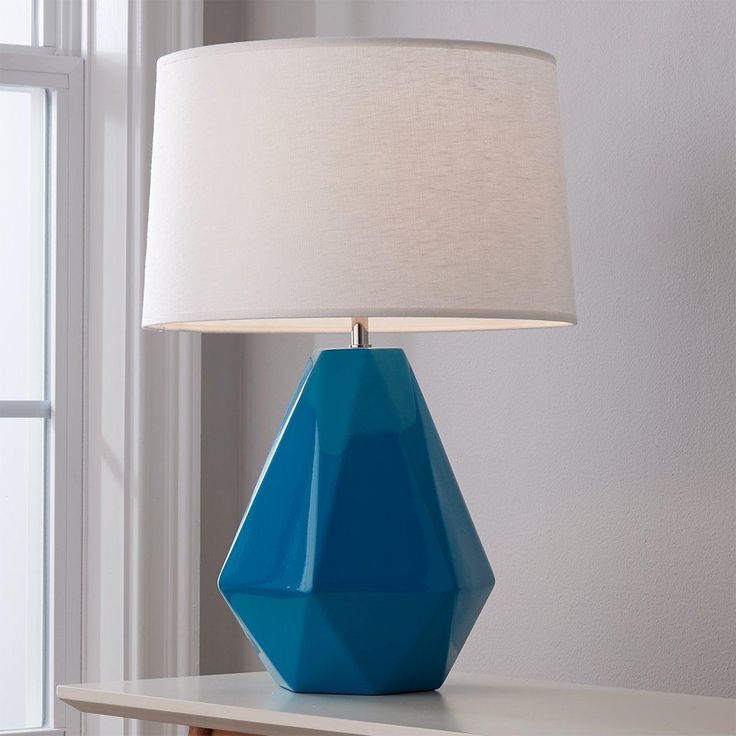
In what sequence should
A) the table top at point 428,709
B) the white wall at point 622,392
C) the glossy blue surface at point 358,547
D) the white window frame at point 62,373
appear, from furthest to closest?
1. the white window frame at point 62,373
2. the white wall at point 622,392
3. the glossy blue surface at point 358,547
4. the table top at point 428,709

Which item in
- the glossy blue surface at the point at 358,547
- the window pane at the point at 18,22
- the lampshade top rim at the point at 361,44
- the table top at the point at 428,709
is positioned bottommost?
the table top at the point at 428,709

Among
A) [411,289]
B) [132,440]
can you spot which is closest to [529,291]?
[411,289]

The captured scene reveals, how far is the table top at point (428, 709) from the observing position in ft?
3.64

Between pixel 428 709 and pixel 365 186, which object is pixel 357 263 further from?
pixel 428 709

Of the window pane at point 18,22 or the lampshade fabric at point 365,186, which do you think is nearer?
the lampshade fabric at point 365,186

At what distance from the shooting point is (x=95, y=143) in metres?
1.96

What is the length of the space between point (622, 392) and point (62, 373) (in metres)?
0.91

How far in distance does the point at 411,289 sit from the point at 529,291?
120 mm

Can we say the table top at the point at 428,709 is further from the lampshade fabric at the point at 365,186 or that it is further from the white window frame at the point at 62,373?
the white window frame at the point at 62,373

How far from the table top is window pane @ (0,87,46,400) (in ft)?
2.54

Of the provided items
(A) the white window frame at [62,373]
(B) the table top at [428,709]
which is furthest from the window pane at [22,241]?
(B) the table top at [428,709]

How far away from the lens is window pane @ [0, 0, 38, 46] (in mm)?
2000

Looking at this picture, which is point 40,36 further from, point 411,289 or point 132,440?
point 411,289

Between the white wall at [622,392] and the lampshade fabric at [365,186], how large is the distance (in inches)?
12.2
